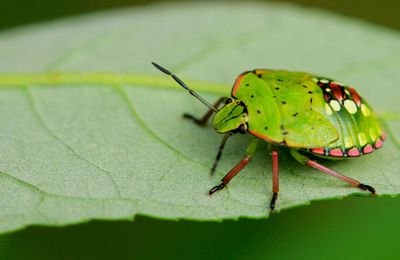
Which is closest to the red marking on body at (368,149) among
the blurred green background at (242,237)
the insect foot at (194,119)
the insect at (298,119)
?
the insect at (298,119)

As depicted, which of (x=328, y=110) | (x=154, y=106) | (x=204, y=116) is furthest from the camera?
(x=154, y=106)

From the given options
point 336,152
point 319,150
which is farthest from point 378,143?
point 319,150

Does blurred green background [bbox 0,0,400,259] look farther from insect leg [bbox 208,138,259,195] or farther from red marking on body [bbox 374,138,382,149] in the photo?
insect leg [bbox 208,138,259,195]

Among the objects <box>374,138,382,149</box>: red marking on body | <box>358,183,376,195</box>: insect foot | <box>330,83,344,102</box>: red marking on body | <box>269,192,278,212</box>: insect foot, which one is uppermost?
<box>330,83,344,102</box>: red marking on body

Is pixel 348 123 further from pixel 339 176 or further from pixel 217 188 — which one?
pixel 217 188

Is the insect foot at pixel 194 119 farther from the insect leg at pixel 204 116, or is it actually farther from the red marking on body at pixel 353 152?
the red marking on body at pixel 353 152

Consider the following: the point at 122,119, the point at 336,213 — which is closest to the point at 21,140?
the point at 122,119

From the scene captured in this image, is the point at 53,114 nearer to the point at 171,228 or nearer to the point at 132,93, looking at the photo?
the point at 132,93

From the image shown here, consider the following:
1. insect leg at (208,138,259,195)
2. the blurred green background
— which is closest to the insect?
insect leg at (208,138,259,195)
